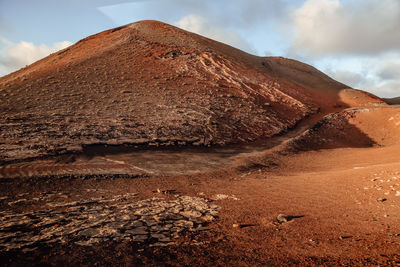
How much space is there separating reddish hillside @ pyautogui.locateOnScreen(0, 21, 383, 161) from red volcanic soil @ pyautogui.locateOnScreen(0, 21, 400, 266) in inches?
4.5

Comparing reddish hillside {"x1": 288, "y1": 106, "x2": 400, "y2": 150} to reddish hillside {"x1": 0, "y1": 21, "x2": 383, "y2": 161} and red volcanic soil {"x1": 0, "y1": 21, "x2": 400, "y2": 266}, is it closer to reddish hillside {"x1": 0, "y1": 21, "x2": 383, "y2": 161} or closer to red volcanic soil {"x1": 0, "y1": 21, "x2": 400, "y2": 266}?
red volcanic soil {"x1": 0, "y1": 21, "x2": 400, "y2": 266}

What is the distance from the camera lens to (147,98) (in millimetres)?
15328

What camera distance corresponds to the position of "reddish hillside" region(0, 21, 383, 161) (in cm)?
1061

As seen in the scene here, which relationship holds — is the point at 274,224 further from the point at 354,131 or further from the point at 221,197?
the point at 354,131

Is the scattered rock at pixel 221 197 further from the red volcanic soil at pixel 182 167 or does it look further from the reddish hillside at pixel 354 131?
the reddish hillside at pixel 354 131

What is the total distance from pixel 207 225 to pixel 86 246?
1.83m

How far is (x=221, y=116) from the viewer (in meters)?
14.9

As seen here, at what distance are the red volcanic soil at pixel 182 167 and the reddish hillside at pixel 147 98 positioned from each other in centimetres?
11

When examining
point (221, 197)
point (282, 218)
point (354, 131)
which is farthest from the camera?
point (354, 131)

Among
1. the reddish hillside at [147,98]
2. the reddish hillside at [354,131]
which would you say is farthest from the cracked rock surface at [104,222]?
the reddish hillside at [354,131]

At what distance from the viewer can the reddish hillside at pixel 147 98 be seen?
10.6 meters

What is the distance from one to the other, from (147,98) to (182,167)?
793 centimetres

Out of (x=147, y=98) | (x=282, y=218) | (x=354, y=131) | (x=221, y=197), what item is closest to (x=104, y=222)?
(x=221, y=197)

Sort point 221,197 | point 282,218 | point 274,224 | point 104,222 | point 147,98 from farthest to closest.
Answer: point 147,98, point 221,197, point 282,218, point 274,224, point 104,222
